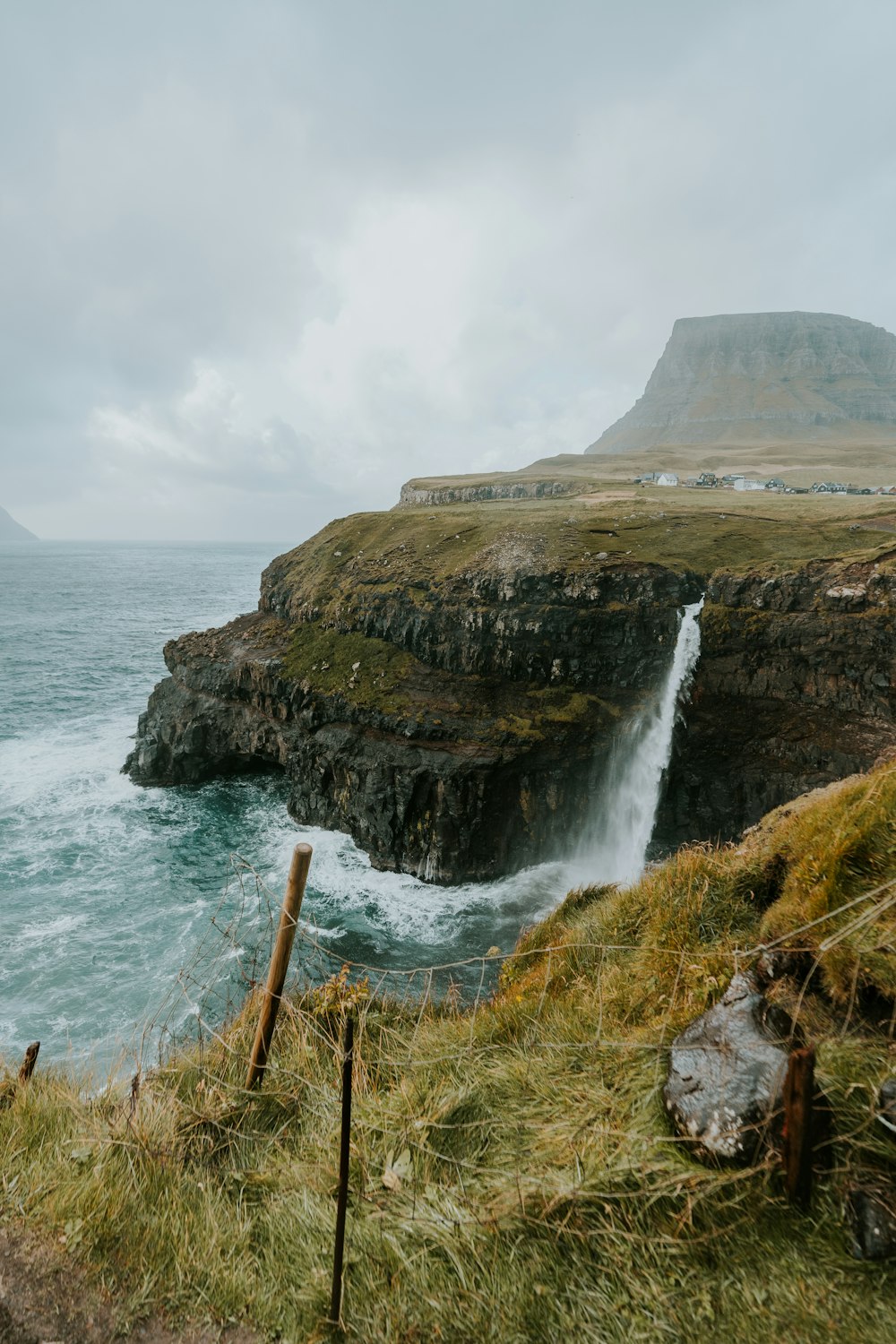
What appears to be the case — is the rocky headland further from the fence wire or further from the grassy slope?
the grassy slope

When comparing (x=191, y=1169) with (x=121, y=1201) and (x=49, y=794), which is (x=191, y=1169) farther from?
Answer: (x=49, y=794)

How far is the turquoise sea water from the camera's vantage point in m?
19.2

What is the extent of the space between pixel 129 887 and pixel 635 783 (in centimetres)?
2323

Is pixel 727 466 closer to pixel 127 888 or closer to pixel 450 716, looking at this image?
pixel 450 716

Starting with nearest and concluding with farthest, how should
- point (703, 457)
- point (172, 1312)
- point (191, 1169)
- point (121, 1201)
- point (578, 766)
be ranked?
point (172, 1312), point (121, 1201), point (191, 1169), point (578, 766), point (703, 457)

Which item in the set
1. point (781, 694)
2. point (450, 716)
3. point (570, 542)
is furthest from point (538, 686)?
point (781, 694)

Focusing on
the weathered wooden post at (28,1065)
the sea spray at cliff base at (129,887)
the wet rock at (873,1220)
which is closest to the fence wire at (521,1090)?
the wet rock at (873,1220)

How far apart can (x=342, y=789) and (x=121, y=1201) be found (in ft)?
84.1

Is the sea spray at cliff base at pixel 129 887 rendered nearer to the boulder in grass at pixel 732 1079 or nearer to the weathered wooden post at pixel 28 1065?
the weathered wooden post at pixel 28 1065

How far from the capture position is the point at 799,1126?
9.98ft

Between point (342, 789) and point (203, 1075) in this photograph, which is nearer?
point (203, 1075)

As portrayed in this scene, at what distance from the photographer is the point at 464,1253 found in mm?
3336

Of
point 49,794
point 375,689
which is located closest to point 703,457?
point 375,689

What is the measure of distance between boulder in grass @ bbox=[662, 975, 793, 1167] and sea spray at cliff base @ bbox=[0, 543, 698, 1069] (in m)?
10.9
